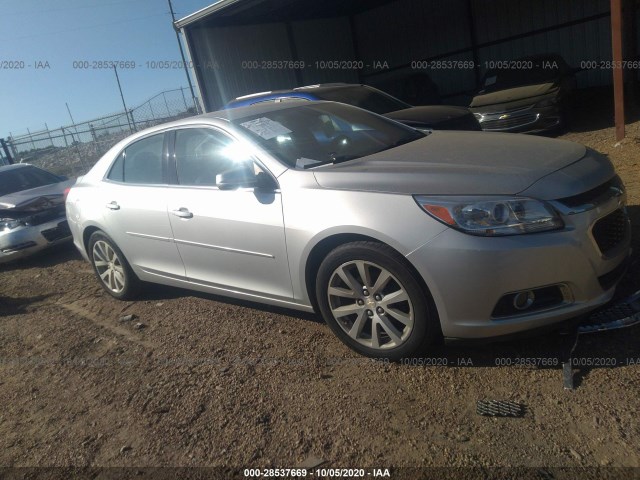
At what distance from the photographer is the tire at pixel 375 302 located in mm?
2758

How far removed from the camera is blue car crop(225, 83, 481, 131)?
7.07m

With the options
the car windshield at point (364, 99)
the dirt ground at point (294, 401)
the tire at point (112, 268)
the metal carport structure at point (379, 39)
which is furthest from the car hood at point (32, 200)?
the metal carport structure at point (379, 39)

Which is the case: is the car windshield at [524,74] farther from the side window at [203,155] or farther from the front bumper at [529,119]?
the side window at [203,155]

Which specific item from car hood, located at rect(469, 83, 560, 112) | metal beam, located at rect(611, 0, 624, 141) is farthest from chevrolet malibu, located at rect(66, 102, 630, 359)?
car hood, located at rect(469, 83, 560, 112)

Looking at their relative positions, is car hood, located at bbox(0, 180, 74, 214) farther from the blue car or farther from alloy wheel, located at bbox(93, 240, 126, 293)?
the blue car

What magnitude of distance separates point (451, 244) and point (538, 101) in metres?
8.50

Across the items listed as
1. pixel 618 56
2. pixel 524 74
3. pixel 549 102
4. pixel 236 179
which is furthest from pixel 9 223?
pixel 524 74

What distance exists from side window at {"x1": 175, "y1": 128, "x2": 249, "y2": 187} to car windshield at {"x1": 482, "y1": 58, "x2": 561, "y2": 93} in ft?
29.3

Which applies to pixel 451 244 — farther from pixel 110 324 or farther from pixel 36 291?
pixel 36 291

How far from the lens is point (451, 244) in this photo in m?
2.57

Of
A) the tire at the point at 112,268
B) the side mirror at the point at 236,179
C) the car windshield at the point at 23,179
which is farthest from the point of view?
the car windshield at the point at 23,179

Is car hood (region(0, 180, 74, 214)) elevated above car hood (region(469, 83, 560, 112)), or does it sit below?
above

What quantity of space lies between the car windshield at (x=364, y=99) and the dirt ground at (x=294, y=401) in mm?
4549

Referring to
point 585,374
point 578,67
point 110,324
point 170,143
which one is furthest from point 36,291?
point 578,67
